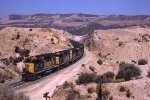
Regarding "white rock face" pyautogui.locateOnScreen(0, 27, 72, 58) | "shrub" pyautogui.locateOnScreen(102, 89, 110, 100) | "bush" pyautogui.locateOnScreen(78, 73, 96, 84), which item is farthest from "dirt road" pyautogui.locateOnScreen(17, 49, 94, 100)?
"white rock face" pyautogui.locateOnScreen(0, 27, 72, 58)

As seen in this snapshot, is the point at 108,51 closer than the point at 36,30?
No

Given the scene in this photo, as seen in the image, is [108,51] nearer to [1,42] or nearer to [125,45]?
[125,45]

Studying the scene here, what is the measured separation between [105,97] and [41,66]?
883 inches

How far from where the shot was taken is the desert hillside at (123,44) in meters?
99.0

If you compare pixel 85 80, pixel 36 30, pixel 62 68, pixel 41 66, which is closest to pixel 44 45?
pixel 36 30

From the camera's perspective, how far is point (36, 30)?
84812 millimetres

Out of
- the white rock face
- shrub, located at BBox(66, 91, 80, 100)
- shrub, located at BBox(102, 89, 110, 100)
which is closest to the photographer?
shrub, located at BBox(102, 89, 110, 100)

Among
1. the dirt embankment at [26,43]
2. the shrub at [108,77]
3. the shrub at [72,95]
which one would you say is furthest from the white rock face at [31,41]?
the shrub at [72,95]

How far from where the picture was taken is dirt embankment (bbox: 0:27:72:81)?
71062mm

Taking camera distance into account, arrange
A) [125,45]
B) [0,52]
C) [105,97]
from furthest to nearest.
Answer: [125,45] < [0,52] < [105,97]

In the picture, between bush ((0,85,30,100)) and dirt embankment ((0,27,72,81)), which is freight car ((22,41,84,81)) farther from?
bush ((0,85,30,100))

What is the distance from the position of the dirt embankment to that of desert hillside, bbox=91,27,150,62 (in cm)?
1495

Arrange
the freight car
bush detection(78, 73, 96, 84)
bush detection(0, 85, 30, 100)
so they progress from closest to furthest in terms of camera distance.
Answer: bush detection(0, 85, 30, 100)
bush detection(78, 73, 96, 84)
the freight car

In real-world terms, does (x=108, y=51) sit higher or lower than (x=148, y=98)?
lower
